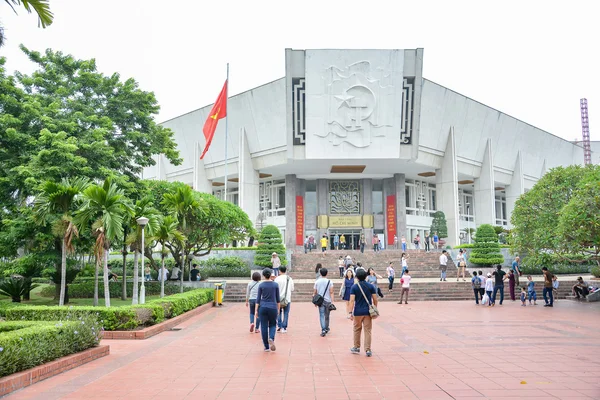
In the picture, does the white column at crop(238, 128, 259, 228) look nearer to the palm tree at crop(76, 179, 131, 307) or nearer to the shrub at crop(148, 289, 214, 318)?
the shrub at crop(148, 289, 214, 318)

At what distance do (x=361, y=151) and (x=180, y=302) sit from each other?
2178 cm

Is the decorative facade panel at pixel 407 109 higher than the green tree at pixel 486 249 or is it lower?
higher

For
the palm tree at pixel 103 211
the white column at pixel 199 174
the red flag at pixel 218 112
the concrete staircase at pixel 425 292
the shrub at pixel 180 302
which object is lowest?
the concrete staircase at pixel 425 292

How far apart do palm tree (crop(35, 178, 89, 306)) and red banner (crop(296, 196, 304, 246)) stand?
25.5 metres

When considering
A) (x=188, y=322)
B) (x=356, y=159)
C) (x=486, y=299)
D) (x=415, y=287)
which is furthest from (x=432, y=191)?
(x=188, y=322)

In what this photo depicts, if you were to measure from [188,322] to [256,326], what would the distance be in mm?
3072

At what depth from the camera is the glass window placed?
40.4 m

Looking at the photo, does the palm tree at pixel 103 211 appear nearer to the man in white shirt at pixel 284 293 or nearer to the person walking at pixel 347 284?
the man in white shirt at pixel 284 293

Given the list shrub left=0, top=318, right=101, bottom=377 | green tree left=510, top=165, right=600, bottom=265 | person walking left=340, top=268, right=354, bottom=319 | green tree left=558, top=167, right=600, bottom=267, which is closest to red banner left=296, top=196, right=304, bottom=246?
green tree left=510, top=165, right=600, bottom=265

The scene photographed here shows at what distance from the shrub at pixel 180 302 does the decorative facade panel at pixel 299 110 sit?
18.3 meters

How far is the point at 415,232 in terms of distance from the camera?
132ft

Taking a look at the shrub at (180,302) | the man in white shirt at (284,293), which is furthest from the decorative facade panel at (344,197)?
the man in white shirt at (284,293)

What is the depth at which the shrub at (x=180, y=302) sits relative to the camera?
41.3 feet

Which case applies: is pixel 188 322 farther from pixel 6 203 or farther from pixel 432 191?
pixel 432 191
